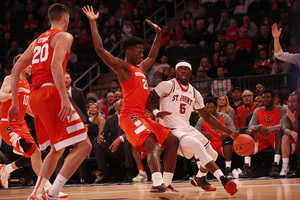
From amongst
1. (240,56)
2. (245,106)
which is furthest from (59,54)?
(240,56)

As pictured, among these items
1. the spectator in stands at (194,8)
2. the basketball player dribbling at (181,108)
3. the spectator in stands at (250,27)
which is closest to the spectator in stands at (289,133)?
the basketball player dribbling at (181,108)

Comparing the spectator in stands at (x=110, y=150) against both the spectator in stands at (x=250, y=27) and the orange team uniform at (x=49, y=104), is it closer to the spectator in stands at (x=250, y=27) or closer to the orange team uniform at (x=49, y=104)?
the orange team uniform at (x=49, y=104)

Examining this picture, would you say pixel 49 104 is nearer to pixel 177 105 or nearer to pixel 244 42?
pixel 177 105

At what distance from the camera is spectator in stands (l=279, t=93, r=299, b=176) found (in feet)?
25.2

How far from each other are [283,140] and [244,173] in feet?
3.00

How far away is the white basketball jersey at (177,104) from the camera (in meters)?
5.61

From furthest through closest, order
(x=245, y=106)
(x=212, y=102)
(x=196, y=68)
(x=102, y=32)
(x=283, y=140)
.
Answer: (x=102, y=32) → (x=196, y=68) → (x=245, y=106) → (x=212, y=102) → (x=283, y=140)

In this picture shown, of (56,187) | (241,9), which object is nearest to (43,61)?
(56,187)

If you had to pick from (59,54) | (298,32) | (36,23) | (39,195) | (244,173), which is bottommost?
(244,173)

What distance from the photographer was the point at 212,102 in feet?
27.7

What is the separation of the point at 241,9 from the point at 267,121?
532 centimetres

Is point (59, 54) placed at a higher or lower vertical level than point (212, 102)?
higher

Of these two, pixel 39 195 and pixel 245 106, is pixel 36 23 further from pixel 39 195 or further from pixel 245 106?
pixel 39 195

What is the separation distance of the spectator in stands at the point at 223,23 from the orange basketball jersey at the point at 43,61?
29.5ft
